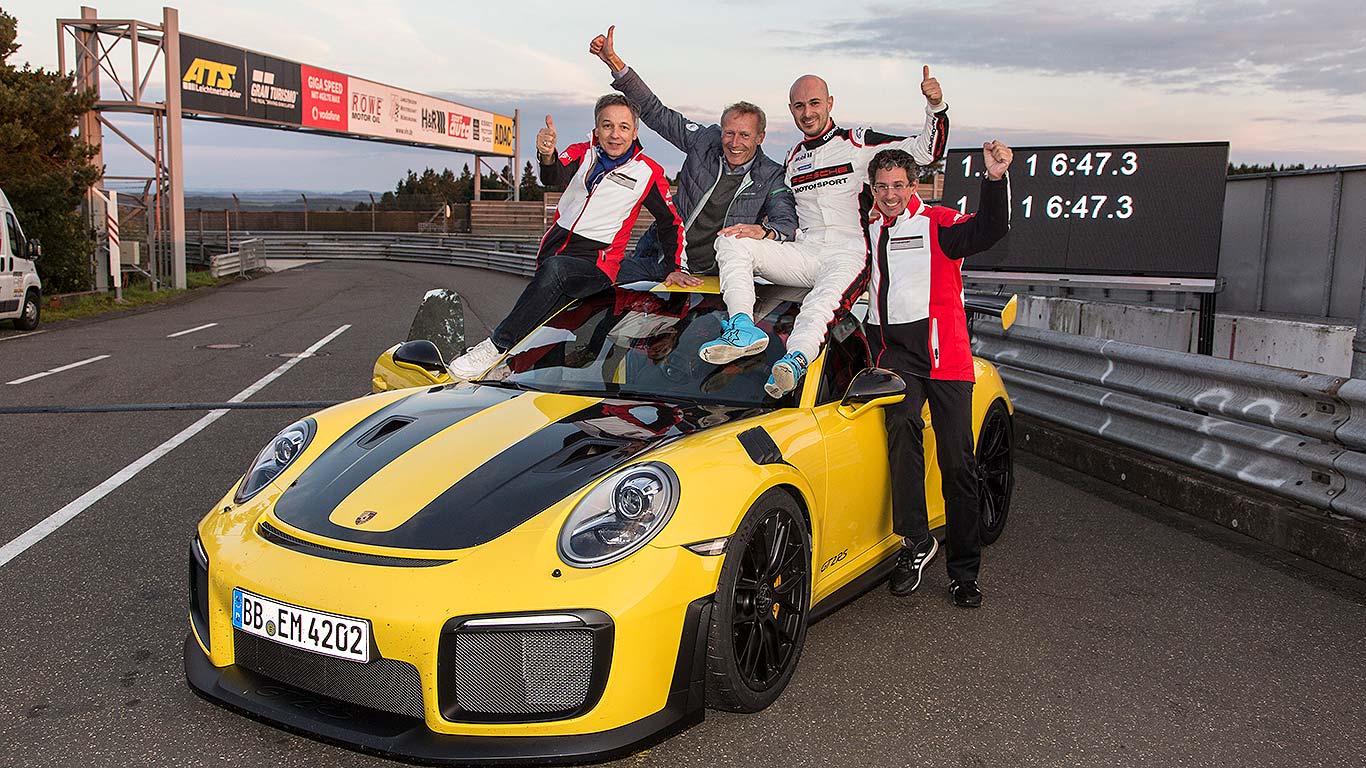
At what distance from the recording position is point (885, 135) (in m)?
5.46

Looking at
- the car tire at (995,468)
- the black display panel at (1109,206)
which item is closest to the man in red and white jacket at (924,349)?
the car tire at (995,468)

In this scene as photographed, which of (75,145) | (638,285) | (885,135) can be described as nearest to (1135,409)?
(885,135)

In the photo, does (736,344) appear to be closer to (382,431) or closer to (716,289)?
(716,289)

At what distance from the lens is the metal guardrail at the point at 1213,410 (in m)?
5.33

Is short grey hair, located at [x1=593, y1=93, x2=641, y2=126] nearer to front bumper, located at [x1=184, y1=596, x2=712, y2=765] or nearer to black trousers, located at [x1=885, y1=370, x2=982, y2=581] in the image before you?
black trousers, located at [x1=885, y1=370, x2=982, y2=581]

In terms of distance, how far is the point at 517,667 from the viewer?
2.99m

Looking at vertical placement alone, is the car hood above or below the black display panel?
below

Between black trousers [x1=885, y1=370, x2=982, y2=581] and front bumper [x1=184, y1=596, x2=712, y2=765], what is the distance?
1.62 m

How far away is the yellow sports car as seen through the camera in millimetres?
2982

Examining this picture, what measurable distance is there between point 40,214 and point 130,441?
1579 cm

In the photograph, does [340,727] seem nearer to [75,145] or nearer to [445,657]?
[445,657]

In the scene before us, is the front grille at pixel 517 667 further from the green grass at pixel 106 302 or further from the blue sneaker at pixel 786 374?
the green grass at pixel 106 302

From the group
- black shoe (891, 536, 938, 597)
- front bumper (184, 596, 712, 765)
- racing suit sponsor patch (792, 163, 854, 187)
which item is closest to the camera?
front bumper (184, 596, 712, 765)

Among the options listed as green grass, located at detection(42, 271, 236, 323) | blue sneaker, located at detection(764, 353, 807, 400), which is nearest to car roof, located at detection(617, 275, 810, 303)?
blue sneaker, located at detection(764, 353, 807, 400)
